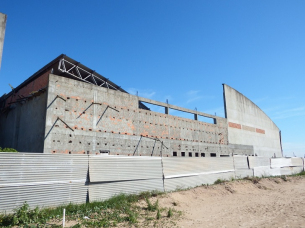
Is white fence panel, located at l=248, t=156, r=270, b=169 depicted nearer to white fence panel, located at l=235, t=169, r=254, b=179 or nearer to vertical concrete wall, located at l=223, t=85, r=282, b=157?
white fence panel, located at l=235, t=169, r=254, b=179

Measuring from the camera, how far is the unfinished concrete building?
13.3 meters

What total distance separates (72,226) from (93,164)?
3.24 meters

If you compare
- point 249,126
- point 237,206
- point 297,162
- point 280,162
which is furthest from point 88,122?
point 297,162

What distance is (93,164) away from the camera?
10367mm

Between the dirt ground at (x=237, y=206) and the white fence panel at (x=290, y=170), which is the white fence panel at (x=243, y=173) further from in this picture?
the white fence panel at (x=290, y=170)

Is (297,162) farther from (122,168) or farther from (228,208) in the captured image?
(122,168)

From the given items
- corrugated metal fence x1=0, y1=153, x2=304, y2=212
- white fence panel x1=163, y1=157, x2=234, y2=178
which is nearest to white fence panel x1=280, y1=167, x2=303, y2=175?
white fence panel x1=163, y1=157, x2=234, y2=178

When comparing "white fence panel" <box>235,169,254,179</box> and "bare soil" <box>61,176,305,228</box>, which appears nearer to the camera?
"bare soil" <box>61,176,305,228</box>

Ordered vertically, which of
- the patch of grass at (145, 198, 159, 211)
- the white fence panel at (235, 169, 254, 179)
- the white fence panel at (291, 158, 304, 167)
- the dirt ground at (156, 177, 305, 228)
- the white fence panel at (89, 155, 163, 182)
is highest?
the white fence panel at (89, 155, 163, 182)

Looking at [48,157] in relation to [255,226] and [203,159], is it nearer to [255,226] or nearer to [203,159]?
[255,226]

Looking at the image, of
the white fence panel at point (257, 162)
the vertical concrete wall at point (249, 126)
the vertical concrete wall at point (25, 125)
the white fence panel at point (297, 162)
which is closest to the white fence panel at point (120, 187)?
the vertical concrete wall at point (25, 125)

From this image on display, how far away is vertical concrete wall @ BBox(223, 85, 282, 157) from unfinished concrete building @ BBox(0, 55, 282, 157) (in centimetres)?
333

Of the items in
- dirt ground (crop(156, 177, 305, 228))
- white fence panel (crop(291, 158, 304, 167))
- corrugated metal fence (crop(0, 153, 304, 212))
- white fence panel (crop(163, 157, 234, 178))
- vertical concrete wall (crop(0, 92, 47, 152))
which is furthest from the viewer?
white fence panel (crop(291, 158, 304, 167))

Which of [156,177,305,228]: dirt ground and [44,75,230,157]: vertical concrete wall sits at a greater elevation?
[44,75,230,157]: vertical concrete wall
